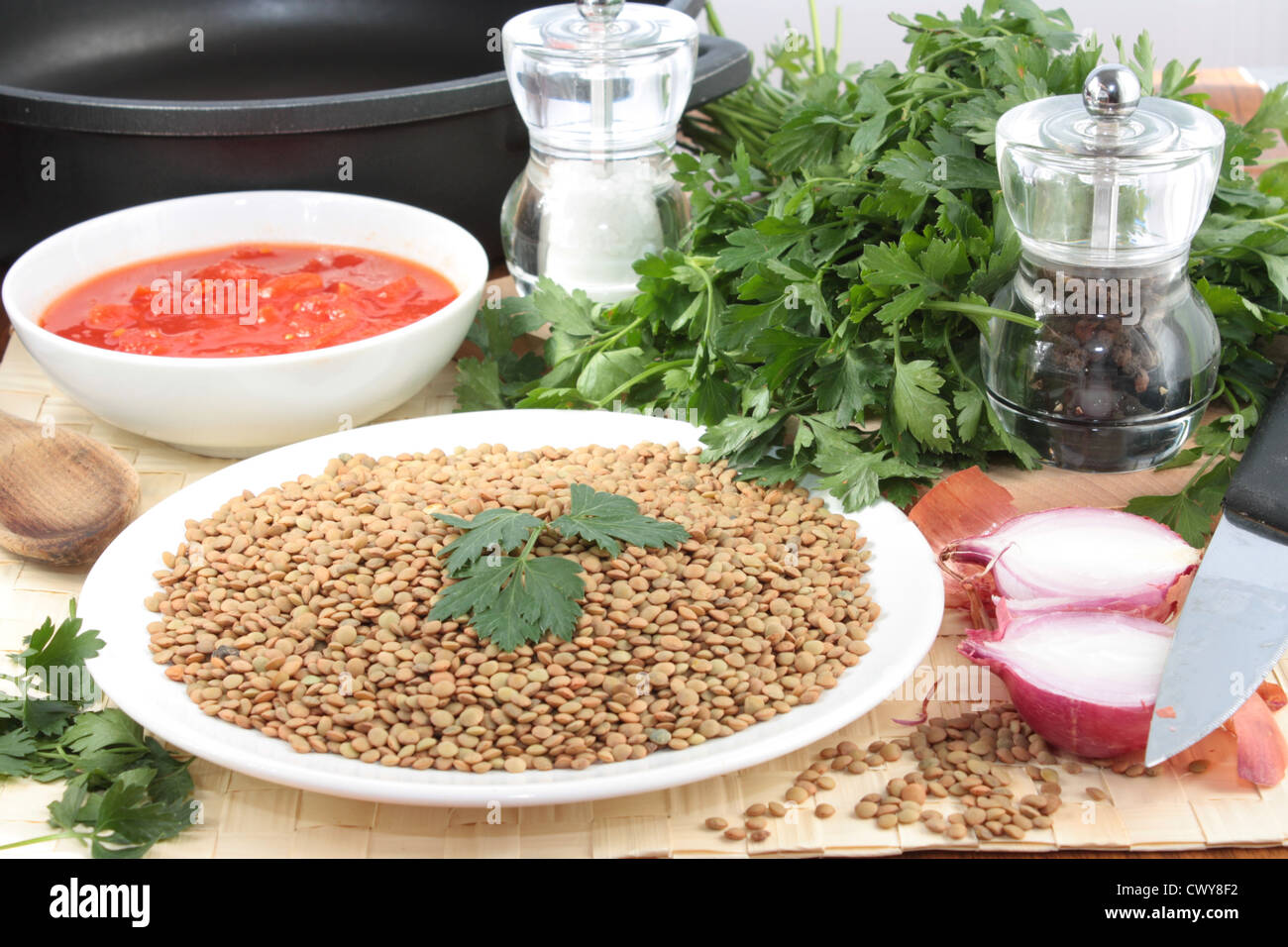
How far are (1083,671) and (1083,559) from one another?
0.15 m

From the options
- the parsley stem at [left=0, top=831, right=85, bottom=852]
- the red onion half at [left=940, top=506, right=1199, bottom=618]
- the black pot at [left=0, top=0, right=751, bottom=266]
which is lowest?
the parsley stem at [left=0, top=831, right=85, bottom=852]

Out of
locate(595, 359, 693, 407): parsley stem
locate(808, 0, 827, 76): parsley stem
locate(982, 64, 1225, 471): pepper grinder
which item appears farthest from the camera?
locate(808, 0, 827, 76): parsley stem

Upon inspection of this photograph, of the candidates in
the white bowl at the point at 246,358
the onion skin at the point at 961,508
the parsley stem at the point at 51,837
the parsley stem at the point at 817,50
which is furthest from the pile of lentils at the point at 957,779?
the parsley stem at the point at 817,50

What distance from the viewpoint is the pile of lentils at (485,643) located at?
1135 millimetres

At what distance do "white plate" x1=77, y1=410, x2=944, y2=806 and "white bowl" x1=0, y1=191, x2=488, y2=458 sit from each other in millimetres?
68

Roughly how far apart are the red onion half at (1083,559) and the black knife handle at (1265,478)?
7 centimetres

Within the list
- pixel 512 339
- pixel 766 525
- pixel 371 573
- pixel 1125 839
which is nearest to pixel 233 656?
pixel 371 573

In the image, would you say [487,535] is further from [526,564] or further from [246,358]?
[246,358]

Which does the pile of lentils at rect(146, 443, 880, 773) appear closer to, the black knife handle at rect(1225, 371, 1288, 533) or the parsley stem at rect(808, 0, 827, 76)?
the black knife handle at rect(1225, 371, 1288, 533)

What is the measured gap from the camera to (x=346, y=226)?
1836 millimetres

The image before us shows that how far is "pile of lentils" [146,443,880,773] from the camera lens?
1.13m

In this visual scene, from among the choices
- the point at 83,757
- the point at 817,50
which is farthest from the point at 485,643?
the point at 817,50

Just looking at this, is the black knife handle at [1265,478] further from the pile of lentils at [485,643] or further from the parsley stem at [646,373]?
the parsley stem at [646,373]
